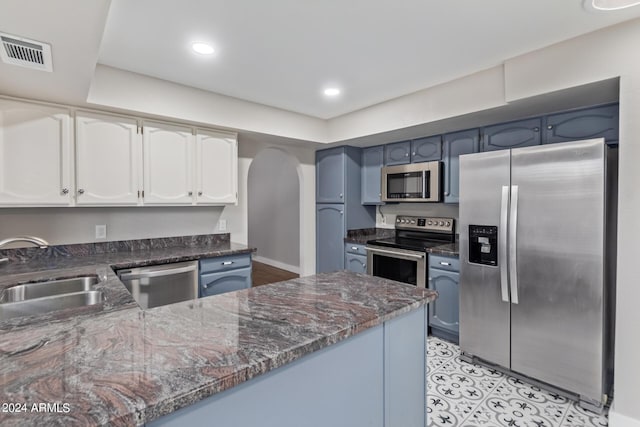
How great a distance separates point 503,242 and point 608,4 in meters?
1.47

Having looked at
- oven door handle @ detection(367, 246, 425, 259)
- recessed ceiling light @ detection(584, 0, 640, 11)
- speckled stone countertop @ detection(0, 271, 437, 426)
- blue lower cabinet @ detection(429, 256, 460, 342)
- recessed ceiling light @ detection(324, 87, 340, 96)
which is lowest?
blue lower cabinet @ detection(429, 256, 460, 342)

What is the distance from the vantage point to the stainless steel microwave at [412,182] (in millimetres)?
3262

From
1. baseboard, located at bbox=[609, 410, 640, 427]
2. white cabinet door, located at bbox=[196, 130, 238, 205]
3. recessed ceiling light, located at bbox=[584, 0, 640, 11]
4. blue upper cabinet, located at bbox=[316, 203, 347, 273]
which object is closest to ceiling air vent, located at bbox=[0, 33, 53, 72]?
white cabinet door, located at bbox=[196, 130, 238, 205]

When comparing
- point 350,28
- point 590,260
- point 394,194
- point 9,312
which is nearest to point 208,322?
point 9,312

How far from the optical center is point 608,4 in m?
1.63

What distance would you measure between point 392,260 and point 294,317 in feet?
7.87

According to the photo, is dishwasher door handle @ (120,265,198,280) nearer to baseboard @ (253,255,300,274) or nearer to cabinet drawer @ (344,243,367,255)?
cabinet drawer @ (344,243,367,255)

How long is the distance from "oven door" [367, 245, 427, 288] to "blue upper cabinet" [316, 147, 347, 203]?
852 millimetres

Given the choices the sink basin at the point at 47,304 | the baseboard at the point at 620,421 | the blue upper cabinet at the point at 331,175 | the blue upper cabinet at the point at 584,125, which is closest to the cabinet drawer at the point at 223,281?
the sink basin at the point at 47,304

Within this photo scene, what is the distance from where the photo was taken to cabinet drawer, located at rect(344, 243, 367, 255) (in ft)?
12.2

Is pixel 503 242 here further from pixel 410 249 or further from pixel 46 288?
pixel 46 288

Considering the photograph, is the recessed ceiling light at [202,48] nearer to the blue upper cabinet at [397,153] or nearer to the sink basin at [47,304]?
the sink basin at [47,304]

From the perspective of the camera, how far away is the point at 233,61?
90.6 inches

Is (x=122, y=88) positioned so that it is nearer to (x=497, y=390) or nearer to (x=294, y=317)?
(x=294, y=317)
